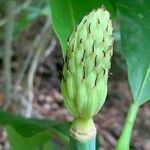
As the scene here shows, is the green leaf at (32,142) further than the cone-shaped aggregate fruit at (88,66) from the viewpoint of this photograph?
Yes

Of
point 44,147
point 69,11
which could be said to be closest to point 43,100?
point 44,147

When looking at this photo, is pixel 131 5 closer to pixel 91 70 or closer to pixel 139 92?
pixel 139 92

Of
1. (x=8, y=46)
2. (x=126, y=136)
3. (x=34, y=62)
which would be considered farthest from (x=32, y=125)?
(x=34, y=62)

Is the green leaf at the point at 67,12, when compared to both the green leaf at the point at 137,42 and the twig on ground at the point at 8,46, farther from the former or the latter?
the twig on ground at the point at 8,46

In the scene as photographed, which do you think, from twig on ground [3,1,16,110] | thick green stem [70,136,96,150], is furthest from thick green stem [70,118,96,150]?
twig on ground [3,1,16,110]

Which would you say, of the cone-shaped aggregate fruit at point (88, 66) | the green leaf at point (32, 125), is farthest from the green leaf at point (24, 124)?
the cone-shaped aggregate fruit at point (88, 66)

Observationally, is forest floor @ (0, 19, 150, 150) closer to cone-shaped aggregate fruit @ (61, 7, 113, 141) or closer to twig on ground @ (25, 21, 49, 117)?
twig on ground @ (25, 21, 49, 117)
